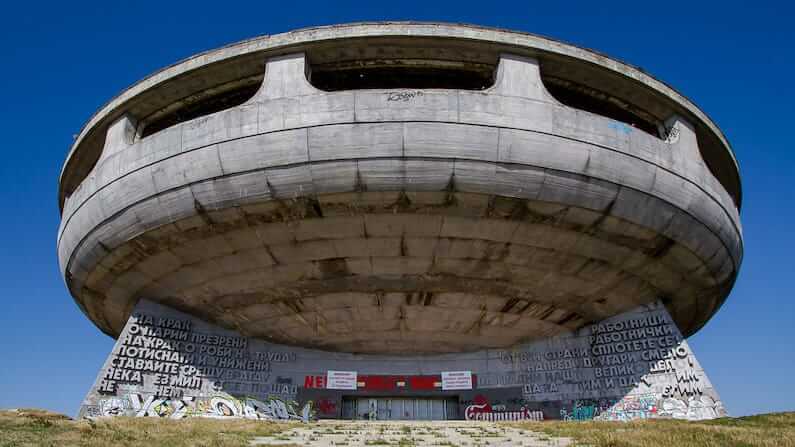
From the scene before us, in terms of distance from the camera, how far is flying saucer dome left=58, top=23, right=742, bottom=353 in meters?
15.8

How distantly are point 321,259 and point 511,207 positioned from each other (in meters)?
6.28

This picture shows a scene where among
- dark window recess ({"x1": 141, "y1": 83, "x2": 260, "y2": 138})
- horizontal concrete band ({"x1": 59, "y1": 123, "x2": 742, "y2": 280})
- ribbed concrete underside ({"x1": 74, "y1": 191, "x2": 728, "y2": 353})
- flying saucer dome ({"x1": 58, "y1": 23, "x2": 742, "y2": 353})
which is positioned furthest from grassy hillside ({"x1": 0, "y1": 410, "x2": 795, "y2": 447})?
dark window recess ({"x1": 141, "y1": 83, "x2": 260, "y2": 138})

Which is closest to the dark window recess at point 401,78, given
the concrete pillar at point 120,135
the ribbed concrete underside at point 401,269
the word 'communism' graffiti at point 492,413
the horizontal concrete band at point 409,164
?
the horizontal concrete band at point 409,164

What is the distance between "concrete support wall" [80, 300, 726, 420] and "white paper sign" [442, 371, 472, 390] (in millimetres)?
210

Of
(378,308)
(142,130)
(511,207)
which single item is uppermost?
(142,130)

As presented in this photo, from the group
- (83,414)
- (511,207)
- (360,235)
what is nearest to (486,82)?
(511,207)

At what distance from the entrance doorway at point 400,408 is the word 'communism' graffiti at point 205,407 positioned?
6.26 feet

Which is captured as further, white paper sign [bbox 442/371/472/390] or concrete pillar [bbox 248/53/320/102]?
white paper sign [bbox 442/371/472/390]

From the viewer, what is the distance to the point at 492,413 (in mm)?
23375

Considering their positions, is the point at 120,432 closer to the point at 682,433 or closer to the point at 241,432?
the point at 241,432

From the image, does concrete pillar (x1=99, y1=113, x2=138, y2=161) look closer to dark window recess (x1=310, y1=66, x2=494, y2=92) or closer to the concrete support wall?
the concrete support wall

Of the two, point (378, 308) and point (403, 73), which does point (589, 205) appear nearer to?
point (403, 73)

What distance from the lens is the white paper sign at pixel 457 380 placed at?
24406mm

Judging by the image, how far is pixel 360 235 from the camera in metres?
17.4
